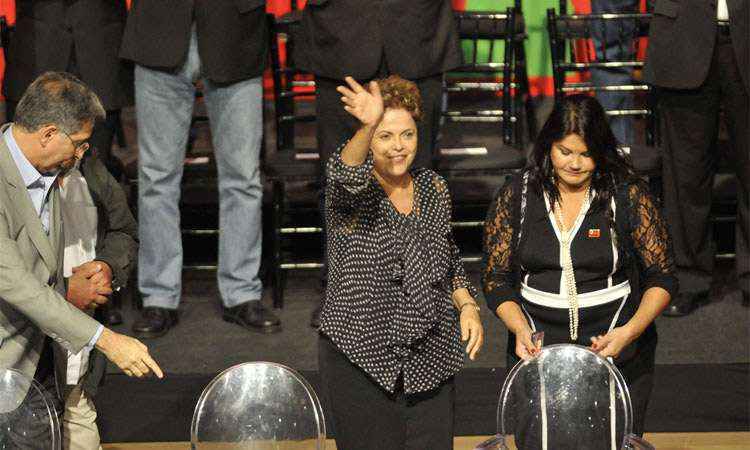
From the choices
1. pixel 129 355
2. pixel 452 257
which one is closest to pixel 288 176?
pixel 452 257

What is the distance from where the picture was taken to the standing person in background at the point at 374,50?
471cm

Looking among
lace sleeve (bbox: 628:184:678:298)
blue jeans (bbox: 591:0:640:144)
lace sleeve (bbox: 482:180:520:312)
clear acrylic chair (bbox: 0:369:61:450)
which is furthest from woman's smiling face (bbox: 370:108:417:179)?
blue jeans (bbox: 591:0:640:144)

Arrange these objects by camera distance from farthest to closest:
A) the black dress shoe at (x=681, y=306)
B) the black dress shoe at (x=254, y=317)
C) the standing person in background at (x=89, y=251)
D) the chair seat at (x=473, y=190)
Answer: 1. the chair seat at (x=473, y=190)
2. the black dress shoe at (x=681, y=306)
3. the black dress shoe at (x=254, y=317)
4. the standing person in background at (x=89, y=251)

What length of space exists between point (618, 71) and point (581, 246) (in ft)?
7.96

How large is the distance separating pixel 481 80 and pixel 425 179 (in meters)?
3.56

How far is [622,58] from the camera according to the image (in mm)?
5473

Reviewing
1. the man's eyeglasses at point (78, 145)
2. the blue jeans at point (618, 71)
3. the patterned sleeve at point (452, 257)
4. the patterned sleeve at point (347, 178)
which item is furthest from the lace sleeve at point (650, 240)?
the blue jeans at point (618, 71)

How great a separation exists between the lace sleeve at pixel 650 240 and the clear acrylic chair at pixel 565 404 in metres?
0.50

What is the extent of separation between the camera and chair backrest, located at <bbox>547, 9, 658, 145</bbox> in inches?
212

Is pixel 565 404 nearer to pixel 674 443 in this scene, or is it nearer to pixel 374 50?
pixel 674 443

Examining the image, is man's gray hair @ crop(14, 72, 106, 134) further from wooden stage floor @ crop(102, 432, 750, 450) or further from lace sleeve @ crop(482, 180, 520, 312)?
wooden stage floor @ crop(102, 432, 750, 450)

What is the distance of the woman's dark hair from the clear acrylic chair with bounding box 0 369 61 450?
136 centimetres

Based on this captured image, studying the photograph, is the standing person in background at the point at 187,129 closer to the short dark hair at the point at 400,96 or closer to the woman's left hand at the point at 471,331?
the short dark hair at the point at 400,96

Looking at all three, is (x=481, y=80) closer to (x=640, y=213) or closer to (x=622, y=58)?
(x=622, y=58)
